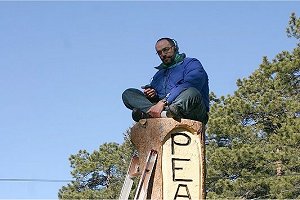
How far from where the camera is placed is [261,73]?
19.4 metres

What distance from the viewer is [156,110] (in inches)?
162

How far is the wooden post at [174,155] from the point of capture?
13.1 feet

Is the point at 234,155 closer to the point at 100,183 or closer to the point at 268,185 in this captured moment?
the point at 268,185

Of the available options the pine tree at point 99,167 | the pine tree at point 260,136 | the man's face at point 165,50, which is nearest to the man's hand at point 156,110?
the man's face at point 165,50

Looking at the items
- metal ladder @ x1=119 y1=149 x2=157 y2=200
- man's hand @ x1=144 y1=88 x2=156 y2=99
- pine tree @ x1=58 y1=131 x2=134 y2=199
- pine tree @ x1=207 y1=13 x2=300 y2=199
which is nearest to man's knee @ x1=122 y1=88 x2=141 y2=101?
man's hand @ x1=144 y1=88 x2=156 y2=99

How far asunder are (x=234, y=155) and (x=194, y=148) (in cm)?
1333

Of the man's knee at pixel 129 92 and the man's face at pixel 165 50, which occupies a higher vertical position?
the man's face at pixel 165 50

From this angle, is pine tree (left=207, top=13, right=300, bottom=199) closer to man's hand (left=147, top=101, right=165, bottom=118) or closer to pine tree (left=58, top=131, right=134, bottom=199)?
pine tree (left=58, top=131, right=134, bottom=199)

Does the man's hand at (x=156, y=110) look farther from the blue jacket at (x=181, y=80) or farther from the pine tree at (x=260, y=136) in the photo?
the pine tree at (x=260, y=136)

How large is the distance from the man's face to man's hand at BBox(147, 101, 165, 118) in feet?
1.13

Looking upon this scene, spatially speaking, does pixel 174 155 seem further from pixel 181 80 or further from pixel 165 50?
pixel 165 50

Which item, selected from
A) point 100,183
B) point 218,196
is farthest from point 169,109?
point 100,183

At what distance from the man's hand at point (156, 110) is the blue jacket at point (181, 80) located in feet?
0.19

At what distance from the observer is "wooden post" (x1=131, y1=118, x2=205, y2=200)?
400 centimetres
